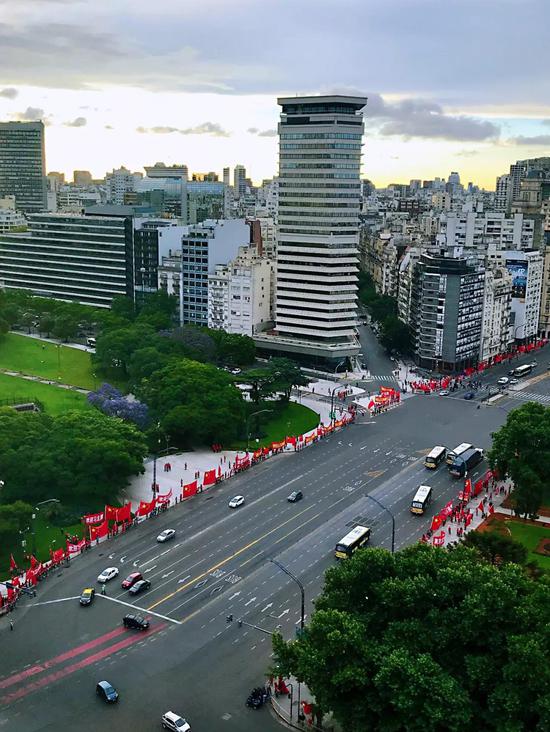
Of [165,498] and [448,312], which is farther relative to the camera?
[448,312]

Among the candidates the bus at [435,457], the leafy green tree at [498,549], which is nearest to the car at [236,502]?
the bus at [435,457]

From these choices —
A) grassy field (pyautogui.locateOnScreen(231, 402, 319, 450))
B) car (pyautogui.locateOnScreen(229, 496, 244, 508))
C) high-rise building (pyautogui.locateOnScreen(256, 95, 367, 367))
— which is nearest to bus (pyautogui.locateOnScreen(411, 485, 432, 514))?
car (pyautogui.locateOnScreen(229, 496, 244, 508))

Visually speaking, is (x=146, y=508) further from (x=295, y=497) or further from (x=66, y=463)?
(x=295, y=497)

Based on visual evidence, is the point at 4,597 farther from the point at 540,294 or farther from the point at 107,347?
the point at 540,294

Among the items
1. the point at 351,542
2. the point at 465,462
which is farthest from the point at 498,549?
the point at 465,462

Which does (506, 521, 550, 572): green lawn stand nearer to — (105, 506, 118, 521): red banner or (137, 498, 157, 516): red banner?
(137, 498, 157, 516): red banner

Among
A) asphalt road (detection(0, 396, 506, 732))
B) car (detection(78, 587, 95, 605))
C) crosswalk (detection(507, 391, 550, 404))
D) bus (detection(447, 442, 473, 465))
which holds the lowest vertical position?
asphalt road (detection(0, 396, 506, 732))
